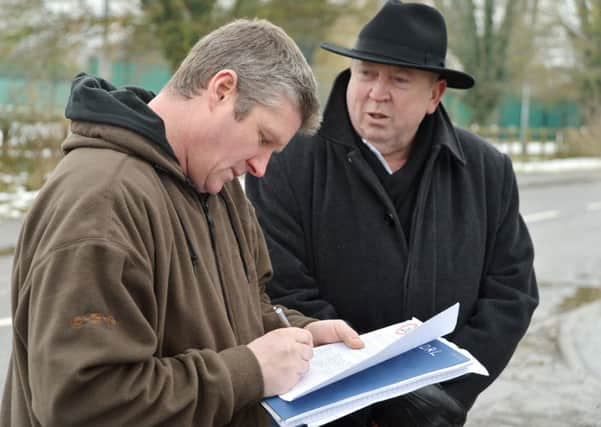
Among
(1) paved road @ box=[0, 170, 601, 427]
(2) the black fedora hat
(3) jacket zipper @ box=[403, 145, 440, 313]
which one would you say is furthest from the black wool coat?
(1) paved road @ box=[0, 170, 601, 427]

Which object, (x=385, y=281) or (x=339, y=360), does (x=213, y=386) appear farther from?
(x=385, y=281)

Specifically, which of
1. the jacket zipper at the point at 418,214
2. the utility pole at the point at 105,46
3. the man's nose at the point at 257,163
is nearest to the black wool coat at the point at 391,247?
the jacket zipper at the point at 418,214

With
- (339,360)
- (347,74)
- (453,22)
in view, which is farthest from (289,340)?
(453,22)

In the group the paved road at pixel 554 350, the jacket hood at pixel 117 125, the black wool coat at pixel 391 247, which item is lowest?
the paved road at pixel 554 350

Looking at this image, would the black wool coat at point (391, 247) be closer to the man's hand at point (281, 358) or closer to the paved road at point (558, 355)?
the man's hand at point (281, 358)

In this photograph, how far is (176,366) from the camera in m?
1.62

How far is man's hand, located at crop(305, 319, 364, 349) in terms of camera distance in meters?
2.14

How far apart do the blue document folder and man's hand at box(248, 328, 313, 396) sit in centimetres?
5

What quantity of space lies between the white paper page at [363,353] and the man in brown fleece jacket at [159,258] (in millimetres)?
46

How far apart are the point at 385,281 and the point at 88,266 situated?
1.45 m

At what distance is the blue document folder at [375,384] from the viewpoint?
177 centimetres

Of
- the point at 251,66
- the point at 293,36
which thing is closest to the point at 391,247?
the point at 251,66

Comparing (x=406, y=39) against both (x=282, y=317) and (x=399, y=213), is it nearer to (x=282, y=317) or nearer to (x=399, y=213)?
(x=399, y=213)

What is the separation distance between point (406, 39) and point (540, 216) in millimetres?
11068
